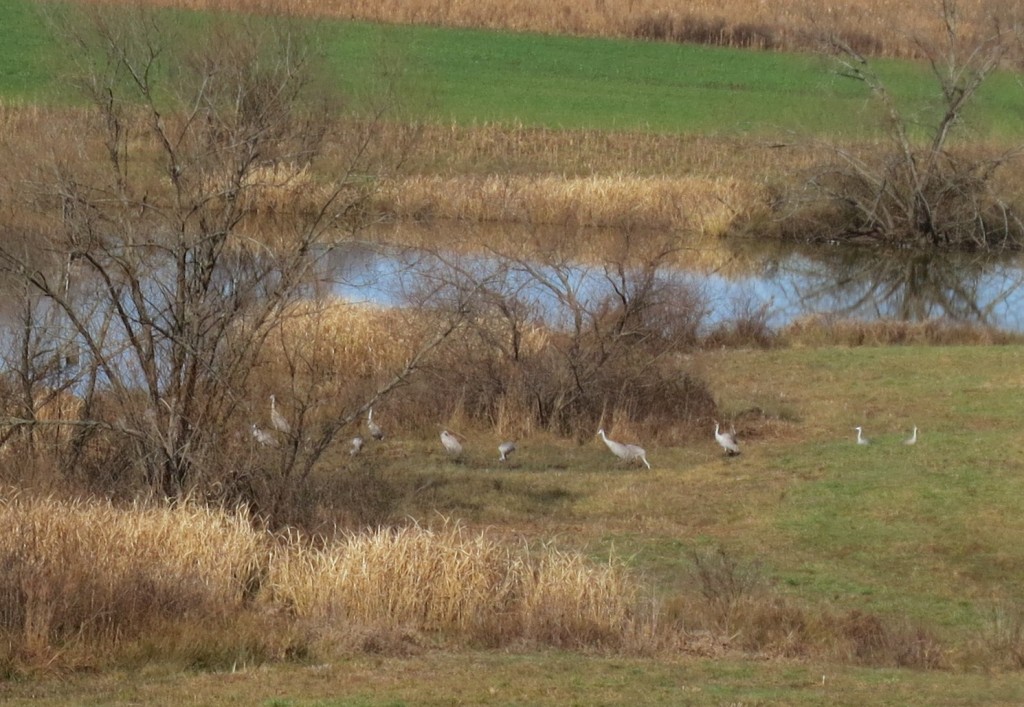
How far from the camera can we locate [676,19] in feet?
242

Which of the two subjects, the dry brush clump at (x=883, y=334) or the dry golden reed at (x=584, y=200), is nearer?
the dry brush clump at (x=883, y=334)

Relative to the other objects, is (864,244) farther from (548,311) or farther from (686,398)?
(686,398)

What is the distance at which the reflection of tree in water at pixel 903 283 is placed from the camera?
3506 centimetres

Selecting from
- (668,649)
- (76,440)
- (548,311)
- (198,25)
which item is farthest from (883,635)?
(198,25)

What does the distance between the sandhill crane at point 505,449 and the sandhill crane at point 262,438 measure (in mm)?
3320

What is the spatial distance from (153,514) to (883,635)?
6017 mm

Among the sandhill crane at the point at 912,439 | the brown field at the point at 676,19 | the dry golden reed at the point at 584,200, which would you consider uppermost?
the brown field at the point at 676,19

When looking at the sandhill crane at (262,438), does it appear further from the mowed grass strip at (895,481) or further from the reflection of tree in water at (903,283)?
the reflection of tree in water at (903,283)

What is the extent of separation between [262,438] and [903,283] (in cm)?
2664

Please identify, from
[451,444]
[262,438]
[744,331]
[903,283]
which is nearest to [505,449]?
[451,444]

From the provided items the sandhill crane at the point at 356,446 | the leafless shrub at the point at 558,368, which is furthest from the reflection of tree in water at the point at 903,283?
the sandhill crane at the point at 356,446

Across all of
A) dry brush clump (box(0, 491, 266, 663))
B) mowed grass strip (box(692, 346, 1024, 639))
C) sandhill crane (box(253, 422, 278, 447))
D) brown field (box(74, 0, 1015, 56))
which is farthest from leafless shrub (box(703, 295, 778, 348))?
brown field (box(74, 0, 1015, 56))

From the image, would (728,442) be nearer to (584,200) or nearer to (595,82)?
(584,200)

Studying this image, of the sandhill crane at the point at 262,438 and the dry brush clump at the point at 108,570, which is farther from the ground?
the sandhill crane at the point at 262,438
